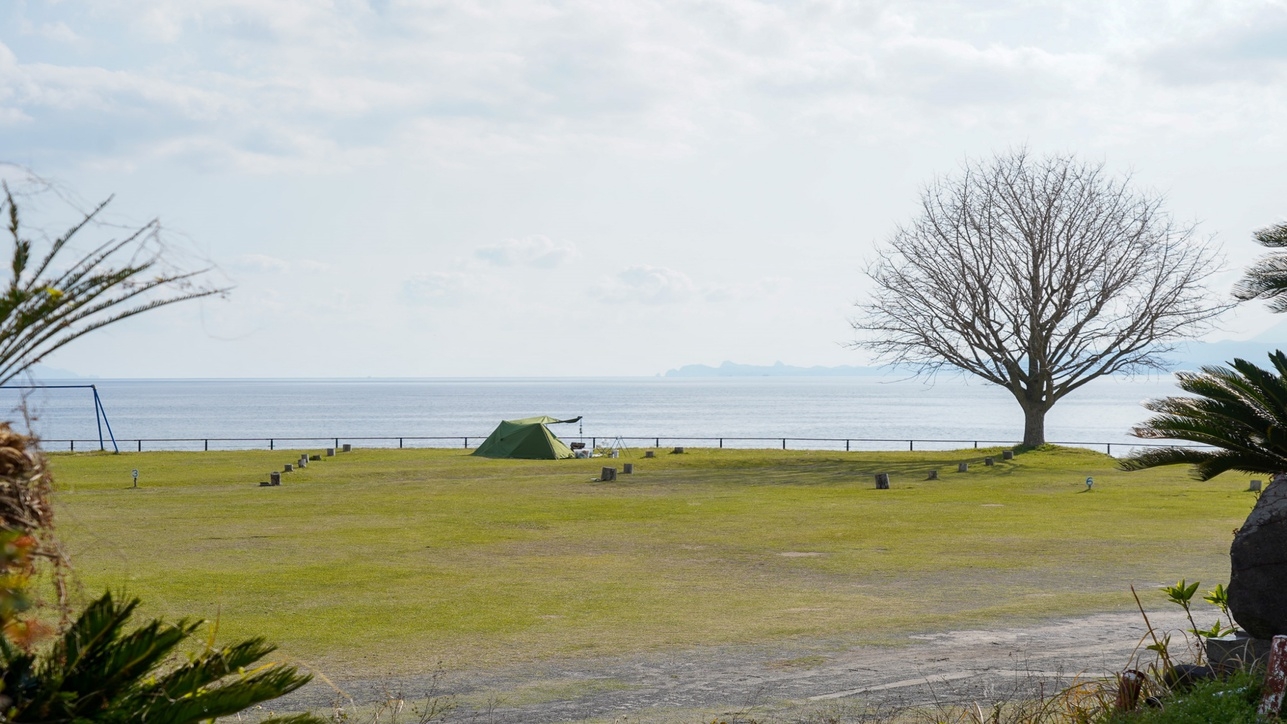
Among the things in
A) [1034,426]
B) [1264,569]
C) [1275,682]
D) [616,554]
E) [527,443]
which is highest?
[1034,426]

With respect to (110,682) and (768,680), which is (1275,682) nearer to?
(768,680)

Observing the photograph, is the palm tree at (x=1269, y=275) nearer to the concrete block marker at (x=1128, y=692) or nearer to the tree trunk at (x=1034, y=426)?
the concrete block marker at (x=1128, y=692)

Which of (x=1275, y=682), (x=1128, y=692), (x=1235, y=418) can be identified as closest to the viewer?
(x=1275, y=682)

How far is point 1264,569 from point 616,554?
1360 cm

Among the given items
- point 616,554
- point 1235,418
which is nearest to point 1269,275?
point 1235,418

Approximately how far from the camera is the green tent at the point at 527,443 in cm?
4975

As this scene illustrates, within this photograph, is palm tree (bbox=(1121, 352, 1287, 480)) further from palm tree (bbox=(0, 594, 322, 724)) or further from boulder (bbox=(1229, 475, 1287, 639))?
palm tree (bbox=(0, 594, 322, 724))

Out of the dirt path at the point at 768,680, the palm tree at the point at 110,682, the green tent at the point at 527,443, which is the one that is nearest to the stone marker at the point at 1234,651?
the dirt path at the point at 768,680

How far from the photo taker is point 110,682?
11.4 ft

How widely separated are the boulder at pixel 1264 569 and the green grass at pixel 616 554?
544 centimetres

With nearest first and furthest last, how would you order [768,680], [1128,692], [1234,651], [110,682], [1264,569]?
[110,682] → [1128,692] → [1264,569] → [1234,651] → [768,680]

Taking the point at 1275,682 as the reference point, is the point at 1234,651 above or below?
below

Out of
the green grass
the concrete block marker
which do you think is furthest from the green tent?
the concrete block marker

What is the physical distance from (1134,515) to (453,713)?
22.0 meters
